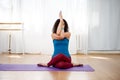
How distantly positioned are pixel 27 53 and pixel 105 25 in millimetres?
2174

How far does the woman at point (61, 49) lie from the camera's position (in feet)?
12.1

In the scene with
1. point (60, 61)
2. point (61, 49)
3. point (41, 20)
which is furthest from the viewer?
point (41, 20)

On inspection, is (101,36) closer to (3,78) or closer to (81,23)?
(81,23)

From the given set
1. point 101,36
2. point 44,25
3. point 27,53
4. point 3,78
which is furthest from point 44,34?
point 3,78

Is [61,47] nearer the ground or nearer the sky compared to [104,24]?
nearer the ground

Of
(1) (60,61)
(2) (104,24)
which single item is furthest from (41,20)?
(1) (60,61)

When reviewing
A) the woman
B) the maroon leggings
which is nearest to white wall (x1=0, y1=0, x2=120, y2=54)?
the woman

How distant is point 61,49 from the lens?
380cm

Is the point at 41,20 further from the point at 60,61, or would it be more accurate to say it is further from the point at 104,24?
the point at 60,61

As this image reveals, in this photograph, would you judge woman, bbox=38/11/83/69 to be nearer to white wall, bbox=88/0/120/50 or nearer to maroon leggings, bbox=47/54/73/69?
maroon leggings, bbox=47/54/73/69

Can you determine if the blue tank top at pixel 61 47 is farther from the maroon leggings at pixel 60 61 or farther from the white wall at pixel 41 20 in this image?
the white wall at pixel 41 20

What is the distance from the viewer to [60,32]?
387 centimetres

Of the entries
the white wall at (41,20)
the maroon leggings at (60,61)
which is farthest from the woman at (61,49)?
the white wall at (41,20)

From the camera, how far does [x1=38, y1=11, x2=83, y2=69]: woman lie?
3.68 meters
